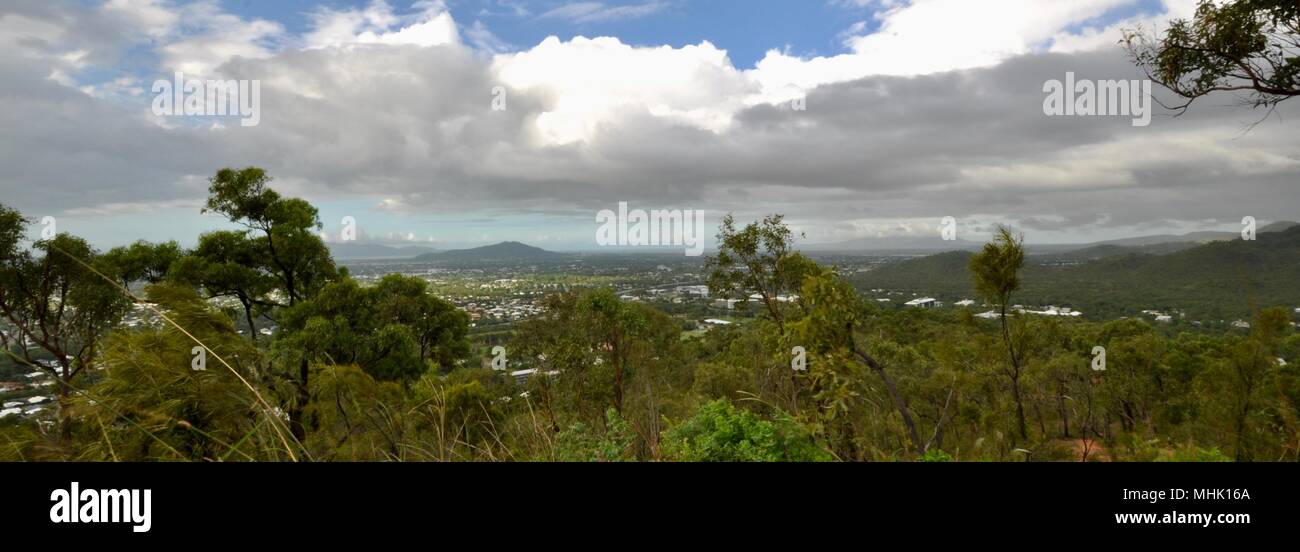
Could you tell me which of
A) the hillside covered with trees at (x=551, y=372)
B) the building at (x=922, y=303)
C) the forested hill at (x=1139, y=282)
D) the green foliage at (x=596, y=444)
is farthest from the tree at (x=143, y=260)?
the building at (x=922, y=303)

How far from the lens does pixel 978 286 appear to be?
8.90m

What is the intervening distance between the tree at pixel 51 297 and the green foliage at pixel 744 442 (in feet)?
31.0

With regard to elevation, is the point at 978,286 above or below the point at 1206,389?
above

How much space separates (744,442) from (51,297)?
38.6ft

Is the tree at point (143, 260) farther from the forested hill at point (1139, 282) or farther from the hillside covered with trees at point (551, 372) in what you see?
the forested hill at point (1139, 282)

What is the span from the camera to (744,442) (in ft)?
10.9

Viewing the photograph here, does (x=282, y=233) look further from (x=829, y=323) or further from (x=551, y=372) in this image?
(x=829, y=323)

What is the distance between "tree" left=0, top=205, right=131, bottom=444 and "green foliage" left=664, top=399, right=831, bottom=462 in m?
9.45

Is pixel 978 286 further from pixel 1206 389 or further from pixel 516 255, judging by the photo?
pixel 516 255

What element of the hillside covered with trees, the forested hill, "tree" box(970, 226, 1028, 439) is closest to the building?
the forested hill

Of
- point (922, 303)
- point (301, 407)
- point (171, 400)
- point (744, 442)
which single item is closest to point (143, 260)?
point (301, 407)

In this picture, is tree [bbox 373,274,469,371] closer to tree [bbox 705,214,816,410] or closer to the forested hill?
tree [bbox 705,214,816,410]
